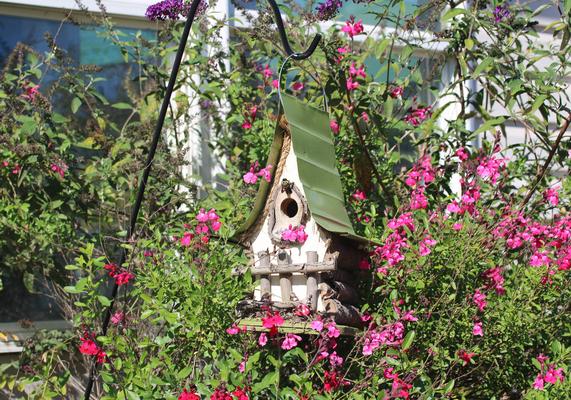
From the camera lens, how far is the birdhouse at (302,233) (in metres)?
3.21

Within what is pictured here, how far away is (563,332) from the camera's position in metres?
4.18

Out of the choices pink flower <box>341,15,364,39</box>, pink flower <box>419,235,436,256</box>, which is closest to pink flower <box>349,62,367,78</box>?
pink flower <box>341,15,364,39</box>

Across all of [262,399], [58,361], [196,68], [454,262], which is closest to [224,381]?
[262,399]

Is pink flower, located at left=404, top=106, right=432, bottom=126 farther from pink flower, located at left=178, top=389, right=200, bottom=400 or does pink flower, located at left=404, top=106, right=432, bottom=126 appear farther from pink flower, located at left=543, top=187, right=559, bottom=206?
pink flower, located at left=178, top=389, right=200, bottom=400

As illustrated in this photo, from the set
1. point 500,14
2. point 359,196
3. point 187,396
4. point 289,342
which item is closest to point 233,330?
point 289,342

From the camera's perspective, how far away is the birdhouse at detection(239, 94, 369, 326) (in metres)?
3.21

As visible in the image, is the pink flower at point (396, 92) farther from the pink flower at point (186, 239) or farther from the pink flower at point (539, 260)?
the pink flower at point (186, 239)

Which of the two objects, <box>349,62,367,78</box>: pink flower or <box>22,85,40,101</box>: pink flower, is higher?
<box>349,62,367,78</box>: pink flower

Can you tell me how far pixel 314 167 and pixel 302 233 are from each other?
0.87ft

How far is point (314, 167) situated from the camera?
133 inches

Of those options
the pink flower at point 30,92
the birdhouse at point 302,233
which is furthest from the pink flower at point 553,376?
the pink flower at point 30,92

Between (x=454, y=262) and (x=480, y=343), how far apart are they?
379 mm

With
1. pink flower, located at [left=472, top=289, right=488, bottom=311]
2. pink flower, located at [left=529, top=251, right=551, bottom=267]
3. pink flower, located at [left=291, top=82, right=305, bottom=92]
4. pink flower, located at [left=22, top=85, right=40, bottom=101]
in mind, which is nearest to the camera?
pink flower, located at [left=472, top=289, right=488, bottom=311]

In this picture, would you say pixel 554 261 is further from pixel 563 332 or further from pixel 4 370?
pixel 4 370
